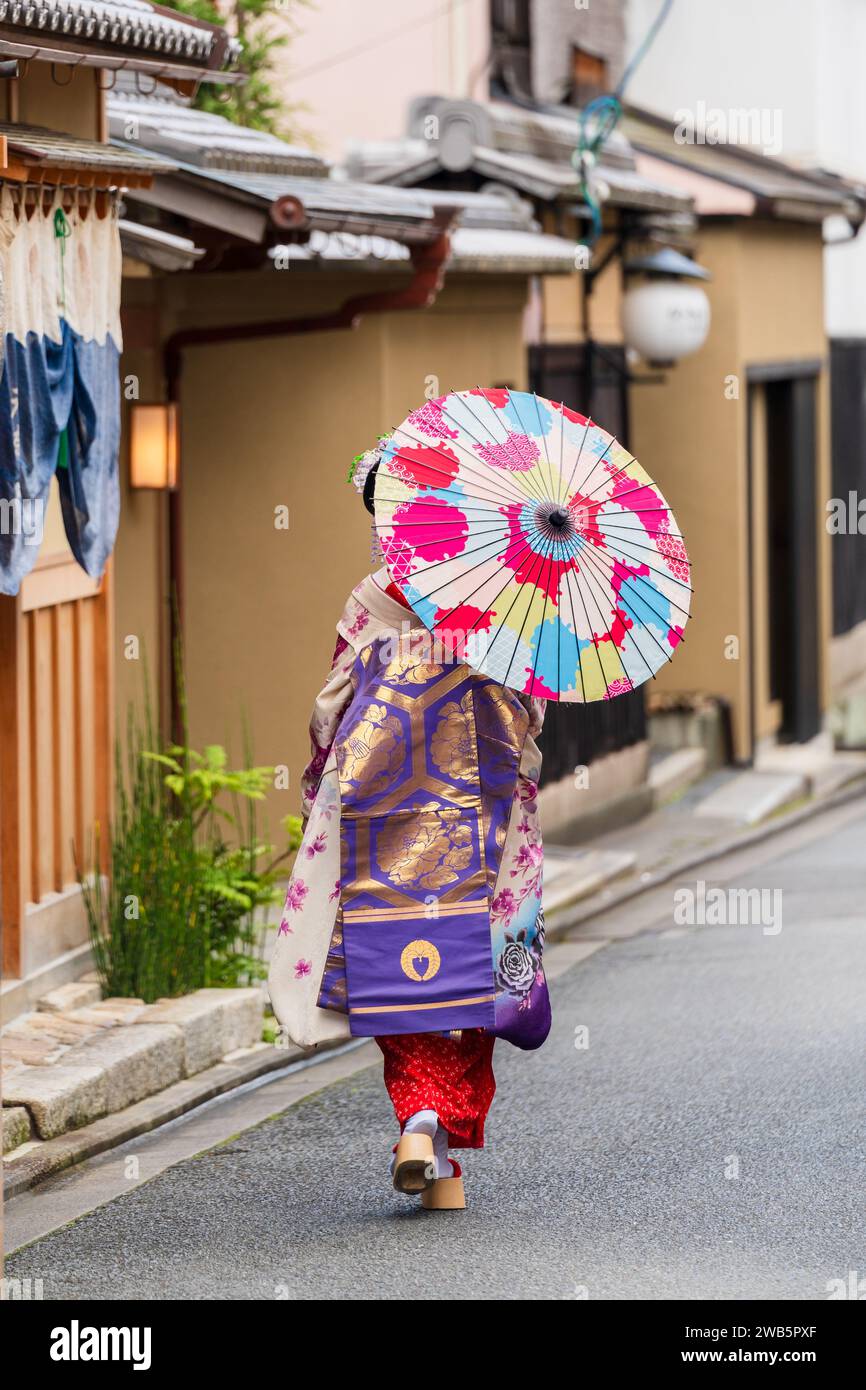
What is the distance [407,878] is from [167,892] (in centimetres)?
253

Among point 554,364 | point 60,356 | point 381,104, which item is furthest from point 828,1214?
point 381,104

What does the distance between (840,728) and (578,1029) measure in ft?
38.8

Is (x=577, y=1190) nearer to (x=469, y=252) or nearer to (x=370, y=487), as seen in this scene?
(x=370, y=487)

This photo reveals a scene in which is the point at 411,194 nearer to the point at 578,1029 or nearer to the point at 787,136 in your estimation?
the point at 578,1029

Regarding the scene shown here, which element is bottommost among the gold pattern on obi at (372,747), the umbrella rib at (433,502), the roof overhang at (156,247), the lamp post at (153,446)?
the gold pattern on obi at (372,747)

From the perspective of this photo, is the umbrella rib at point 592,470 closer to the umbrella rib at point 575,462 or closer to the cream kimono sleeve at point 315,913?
the umbrella rib at point 575,462

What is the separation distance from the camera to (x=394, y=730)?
5.89 m

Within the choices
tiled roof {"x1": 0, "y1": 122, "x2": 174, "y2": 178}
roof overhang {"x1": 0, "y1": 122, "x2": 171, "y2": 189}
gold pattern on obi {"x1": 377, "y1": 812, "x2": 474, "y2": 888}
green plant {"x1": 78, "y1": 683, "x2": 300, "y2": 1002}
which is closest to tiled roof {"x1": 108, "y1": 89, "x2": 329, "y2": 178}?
tiled roof {"x1": 0, "y1": 122, "x2": 174, "y2": 178}

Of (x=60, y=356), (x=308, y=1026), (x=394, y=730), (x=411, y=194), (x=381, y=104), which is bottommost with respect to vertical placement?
(x=308, y=1026)

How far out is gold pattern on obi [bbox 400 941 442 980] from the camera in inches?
233

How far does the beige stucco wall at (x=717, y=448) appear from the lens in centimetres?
1716

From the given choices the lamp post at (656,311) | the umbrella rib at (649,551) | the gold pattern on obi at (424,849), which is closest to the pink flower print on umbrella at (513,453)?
the umbrella rib at (649,551)

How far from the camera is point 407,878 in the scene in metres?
5.93

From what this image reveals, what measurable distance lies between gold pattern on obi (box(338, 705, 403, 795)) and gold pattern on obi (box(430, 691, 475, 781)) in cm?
12
